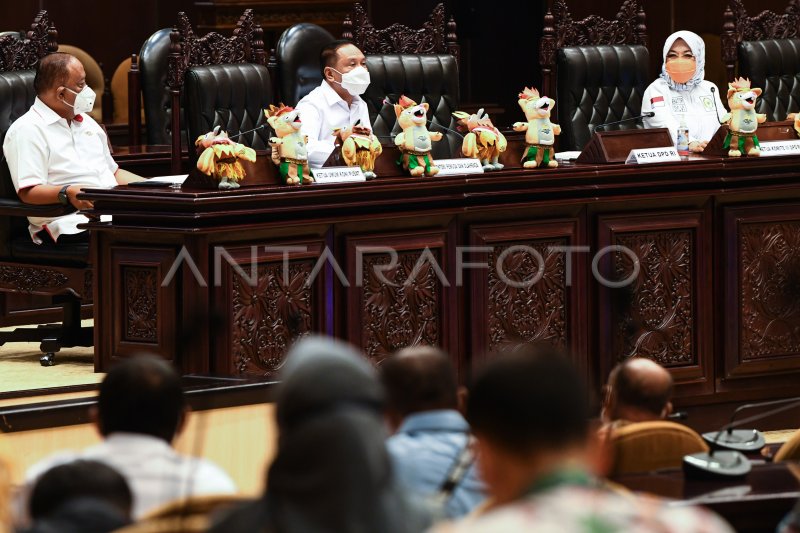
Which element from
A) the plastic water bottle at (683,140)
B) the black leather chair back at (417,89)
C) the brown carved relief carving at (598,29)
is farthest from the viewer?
the brown carved relief carving at (598,29)

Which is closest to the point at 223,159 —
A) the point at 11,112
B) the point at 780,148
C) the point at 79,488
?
the point at 11,112

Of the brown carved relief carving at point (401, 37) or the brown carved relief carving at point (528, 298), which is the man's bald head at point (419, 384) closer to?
the brown carved relief carving at point (528, 298)

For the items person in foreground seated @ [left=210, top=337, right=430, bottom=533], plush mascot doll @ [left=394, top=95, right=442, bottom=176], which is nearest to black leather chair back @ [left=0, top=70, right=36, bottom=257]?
plush mascot doll @ [left=394, top=95, right=442, bottom=176]

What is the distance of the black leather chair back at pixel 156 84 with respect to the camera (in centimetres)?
683

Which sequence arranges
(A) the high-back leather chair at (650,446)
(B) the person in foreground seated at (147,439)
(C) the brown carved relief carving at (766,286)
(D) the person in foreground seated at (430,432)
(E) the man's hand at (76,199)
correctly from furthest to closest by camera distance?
(C) the brown carved relief carving at (766,286), (E) the man's hand at (76,199), (A) the high-back leather chair at (650,446), (D) the person in foreground seated at (430,432), (B) the person in foreground seated at (147,439)

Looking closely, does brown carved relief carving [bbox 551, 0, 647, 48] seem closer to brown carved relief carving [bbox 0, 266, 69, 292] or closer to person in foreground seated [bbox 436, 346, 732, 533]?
brown carved relief carving [bbox 0, 266, 69, 292]

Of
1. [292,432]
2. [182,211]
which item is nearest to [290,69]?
[182,211]

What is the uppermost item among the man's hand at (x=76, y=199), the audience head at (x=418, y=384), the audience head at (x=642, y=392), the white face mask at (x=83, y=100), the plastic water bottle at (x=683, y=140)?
the white face mask at (x=83, y=100)

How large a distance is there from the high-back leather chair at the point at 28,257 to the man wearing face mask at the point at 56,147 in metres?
0.06

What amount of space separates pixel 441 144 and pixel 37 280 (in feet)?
5.66

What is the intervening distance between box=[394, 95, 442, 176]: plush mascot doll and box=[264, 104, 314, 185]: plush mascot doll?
1.29 feet

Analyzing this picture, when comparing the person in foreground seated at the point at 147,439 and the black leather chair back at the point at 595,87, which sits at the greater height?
the black leather chair back at the point at 595,87

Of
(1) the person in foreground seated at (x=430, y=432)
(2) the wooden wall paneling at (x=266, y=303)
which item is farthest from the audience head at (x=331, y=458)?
(2) the wooden wall paneling at (x=266, y=303)

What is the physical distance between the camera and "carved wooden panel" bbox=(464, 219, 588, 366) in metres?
5.12
